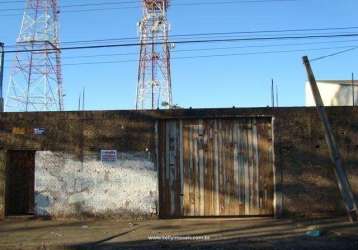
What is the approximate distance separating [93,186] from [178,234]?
3556 millimetres

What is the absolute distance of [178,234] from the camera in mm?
12695

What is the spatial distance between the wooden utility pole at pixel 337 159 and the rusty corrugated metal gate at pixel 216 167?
184cm

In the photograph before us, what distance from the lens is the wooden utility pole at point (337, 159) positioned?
13.6m

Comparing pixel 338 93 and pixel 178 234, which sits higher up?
pixel 338 93

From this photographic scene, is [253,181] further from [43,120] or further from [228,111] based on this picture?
[43,120]

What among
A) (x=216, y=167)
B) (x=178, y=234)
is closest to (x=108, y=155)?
(x=216, y=167)

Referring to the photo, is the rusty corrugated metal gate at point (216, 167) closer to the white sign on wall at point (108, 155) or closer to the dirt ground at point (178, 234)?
the dirt ground at point (178, 234)

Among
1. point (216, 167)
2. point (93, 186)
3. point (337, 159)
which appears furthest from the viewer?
point (93, 186)

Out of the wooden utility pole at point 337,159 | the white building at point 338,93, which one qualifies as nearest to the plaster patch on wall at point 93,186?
the wooden utility pole at point 337,159

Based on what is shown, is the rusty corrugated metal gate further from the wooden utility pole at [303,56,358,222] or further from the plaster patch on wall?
the wooden utility pole at [303,56,358,222]

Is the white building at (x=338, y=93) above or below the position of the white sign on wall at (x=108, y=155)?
above

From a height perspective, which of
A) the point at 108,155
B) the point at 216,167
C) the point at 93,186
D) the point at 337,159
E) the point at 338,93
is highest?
the point at 338,93

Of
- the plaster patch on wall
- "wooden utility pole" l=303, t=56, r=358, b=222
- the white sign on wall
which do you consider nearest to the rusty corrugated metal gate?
the plaster patch on wall

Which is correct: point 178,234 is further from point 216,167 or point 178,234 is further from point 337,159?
point 337,159
